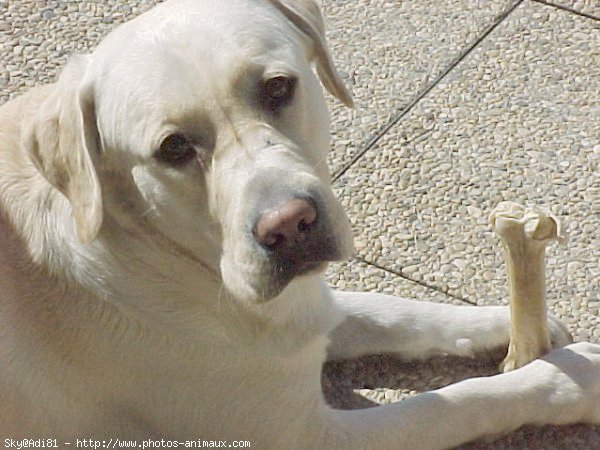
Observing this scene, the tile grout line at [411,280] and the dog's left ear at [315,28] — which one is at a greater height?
the dog's left ear at [315,28]

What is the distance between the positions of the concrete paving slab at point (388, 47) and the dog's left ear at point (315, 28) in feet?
3.90

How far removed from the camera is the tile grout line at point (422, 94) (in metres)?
4.49

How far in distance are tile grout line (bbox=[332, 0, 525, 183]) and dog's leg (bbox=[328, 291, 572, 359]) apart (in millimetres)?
867

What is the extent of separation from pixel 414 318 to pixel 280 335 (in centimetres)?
69

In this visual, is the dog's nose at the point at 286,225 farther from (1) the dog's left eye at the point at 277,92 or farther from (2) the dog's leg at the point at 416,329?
(2) the dog's leg at the point at 416,329

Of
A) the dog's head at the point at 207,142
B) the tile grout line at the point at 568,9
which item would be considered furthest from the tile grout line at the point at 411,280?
the tile grout line at the point at 568,9

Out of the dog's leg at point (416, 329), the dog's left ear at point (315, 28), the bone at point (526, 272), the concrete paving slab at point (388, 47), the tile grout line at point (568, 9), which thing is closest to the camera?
the dog's left ear at point (315, 28)

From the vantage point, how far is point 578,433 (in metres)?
3.40

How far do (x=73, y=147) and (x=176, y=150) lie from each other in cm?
30

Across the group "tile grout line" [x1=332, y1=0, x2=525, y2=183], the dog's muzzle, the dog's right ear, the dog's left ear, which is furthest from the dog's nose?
"tile grout line" [x1=332, y1=0, x2=525, y2=183]

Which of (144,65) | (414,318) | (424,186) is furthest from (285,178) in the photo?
(424,186)

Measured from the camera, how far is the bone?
3.34 m

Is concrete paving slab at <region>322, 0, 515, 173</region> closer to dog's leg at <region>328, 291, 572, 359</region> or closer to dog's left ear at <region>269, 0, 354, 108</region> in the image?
dog's leg at <region>328, 291, 572, 359</region>

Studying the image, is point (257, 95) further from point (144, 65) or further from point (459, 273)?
point (459, 273)
